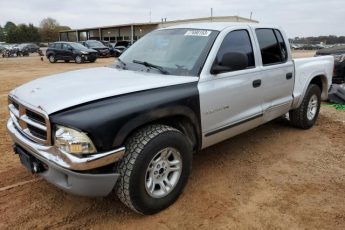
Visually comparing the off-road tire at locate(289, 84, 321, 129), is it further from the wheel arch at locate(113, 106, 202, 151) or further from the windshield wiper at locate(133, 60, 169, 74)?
the windshield wiper at locate(133, 60, 169, 74)

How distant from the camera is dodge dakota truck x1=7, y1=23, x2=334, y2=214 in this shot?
9.16 feet

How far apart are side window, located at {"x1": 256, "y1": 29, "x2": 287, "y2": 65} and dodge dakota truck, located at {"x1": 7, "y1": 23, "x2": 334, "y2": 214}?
0.02 meters

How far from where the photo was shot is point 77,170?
2750 mm

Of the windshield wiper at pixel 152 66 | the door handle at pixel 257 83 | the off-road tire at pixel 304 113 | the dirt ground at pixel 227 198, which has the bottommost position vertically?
the dirt ground at pixel 227 198

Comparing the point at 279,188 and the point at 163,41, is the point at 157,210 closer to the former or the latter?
the point at 279,188

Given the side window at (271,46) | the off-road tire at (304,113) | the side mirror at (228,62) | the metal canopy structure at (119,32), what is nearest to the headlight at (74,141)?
the side mirror at (228,62)

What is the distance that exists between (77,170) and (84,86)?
0.87 m

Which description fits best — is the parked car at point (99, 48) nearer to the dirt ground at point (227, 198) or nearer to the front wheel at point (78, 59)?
the front wheel at point (78, 59)

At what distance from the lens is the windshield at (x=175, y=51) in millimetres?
3781

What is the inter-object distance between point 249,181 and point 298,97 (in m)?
2.11

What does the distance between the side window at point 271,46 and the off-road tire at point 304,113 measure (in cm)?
105

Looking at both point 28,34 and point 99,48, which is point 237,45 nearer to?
point 99,48

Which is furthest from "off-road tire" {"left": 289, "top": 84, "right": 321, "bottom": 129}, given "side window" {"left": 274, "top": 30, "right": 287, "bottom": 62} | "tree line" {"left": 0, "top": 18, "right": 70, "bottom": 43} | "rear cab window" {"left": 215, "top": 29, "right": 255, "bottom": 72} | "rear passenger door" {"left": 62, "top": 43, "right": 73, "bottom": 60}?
"tree line" {"left": 0, "top": 18, "right": 70, "bottom": 43}

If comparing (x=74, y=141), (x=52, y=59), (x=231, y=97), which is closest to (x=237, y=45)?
(x=231, y=97)
